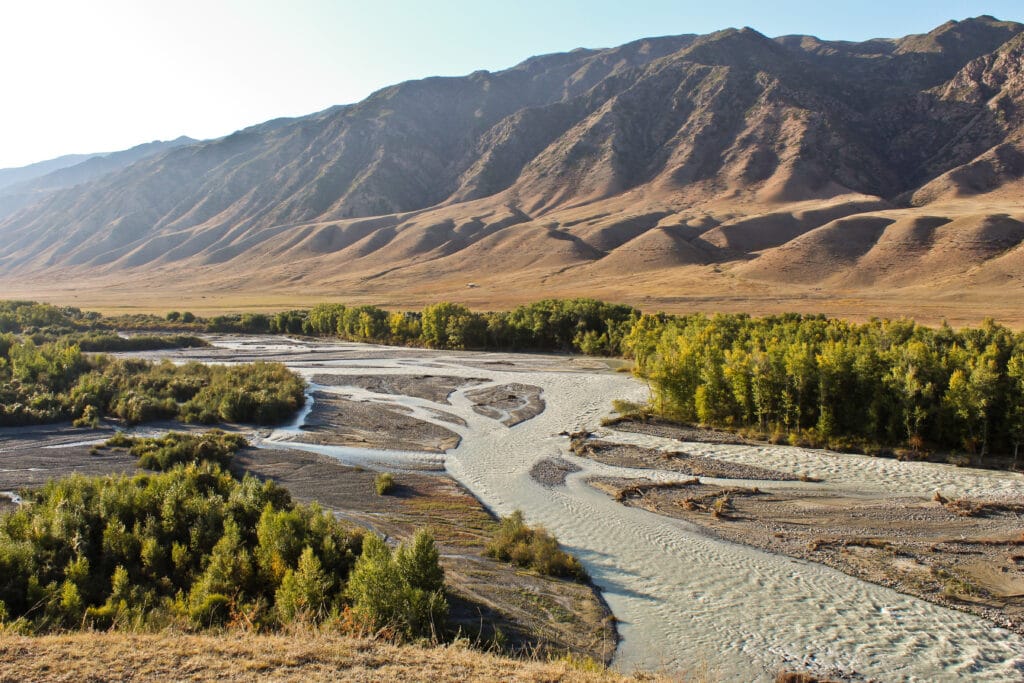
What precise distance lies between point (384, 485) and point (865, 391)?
21943mm

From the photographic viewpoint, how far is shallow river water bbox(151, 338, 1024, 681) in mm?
14688

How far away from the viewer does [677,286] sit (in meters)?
111

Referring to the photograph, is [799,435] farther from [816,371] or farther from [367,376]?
[367,376]

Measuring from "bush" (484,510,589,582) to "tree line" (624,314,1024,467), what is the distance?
55.8ft

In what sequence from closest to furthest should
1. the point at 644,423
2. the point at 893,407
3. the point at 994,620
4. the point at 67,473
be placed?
the point at 994,620 → the point at 67,473 → the point at 893,407 → the point at 644,423

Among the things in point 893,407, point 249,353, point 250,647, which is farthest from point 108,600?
point 249,353

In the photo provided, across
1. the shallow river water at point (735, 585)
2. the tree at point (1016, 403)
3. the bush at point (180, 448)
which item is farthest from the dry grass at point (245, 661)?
the tree at point (1016, 403)

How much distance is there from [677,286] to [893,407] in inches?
3207

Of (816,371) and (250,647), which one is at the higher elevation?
(816,371)

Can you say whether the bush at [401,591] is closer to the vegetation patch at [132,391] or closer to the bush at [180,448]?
the bush at [180,448]

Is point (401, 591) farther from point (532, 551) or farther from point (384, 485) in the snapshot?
point (384, 485)

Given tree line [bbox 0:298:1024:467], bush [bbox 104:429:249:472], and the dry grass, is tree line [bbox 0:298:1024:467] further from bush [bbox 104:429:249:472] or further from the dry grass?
the dry grass

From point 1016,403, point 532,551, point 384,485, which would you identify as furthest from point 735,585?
point 1016,403

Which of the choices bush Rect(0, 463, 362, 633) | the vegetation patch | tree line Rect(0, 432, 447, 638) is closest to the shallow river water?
tree line Rect(0, 432, 447, 638)
